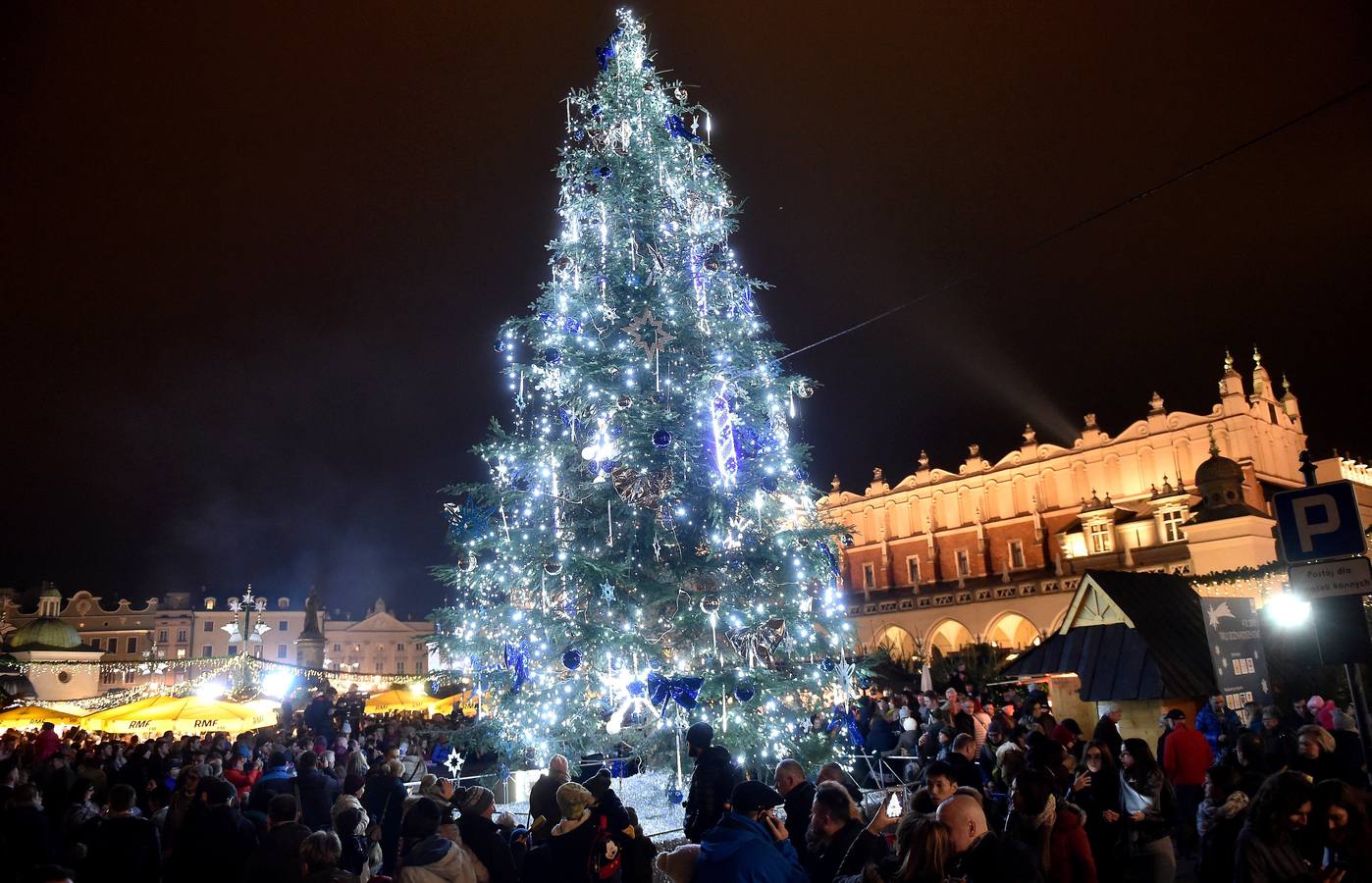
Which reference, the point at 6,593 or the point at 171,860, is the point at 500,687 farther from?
the point at 6,593

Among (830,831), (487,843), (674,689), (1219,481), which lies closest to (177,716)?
(674,689)

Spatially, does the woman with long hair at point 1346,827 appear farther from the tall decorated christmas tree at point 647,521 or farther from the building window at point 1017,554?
the building window at point 1017,554

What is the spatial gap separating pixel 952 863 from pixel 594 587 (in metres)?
7.09

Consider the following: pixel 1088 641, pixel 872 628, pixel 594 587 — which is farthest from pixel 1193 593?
pixel 872 628

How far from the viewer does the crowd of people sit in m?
3.85

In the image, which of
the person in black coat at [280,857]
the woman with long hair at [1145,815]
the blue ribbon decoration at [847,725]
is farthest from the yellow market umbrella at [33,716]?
the woman with long hair at [1145,815]

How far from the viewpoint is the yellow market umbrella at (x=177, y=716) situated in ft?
61.3

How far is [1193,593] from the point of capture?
12867 millimetres

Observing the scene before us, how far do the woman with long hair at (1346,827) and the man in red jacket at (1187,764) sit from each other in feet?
12.8

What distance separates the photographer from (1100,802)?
5.86 m

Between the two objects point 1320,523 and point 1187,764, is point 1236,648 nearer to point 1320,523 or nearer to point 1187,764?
point 1187,764

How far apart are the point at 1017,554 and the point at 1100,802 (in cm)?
5233

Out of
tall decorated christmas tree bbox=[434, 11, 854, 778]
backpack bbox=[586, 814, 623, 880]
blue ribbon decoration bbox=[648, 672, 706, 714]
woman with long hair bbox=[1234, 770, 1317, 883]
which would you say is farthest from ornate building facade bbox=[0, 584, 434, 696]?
woman with long hair bbox=[1234, 770, 1317, 883]

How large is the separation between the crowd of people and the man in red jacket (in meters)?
0.02
